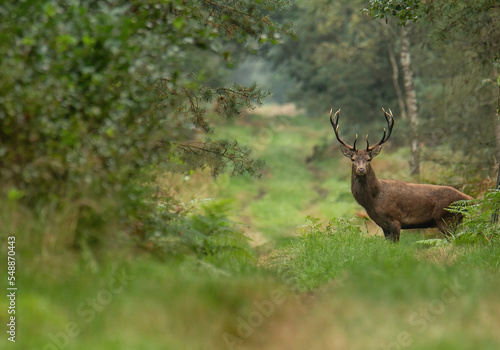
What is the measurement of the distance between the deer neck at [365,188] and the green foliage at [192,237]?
4496mm

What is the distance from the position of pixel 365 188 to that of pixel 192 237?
555cm

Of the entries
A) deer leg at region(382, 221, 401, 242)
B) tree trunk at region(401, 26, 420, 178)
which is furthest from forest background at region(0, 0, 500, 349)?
tree trunk at region(401, 26, 420, 178)

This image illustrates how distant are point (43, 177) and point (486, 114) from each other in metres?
17.2

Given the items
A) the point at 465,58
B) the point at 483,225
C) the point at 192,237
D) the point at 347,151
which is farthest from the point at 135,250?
the point at 465,58

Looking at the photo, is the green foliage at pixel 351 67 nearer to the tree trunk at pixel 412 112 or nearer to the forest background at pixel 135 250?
the tree trunk at pixel 412 112

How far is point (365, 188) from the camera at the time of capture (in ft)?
40.1

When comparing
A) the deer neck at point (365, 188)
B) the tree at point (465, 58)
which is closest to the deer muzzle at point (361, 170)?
the deer neck at point (365, 188)

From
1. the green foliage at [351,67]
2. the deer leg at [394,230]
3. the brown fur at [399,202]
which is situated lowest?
the green foliage at [351,67]

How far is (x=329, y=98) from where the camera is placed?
32969mm

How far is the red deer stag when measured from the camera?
1217cm

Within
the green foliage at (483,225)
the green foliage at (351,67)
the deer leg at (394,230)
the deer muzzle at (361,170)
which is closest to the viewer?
the green foliage at (483,225)

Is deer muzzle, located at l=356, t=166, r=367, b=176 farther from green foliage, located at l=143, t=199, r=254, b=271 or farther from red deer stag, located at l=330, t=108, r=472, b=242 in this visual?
green foliage, located at l=143, t=199, r=254, b=271

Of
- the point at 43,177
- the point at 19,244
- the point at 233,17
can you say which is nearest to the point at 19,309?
the point at 19,244

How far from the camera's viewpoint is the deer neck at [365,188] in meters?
12.2
